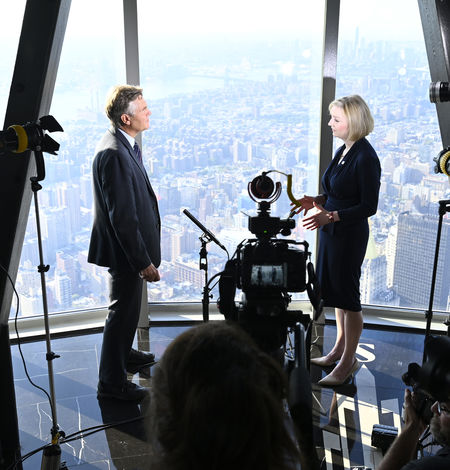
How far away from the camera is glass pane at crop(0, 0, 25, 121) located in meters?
3.15

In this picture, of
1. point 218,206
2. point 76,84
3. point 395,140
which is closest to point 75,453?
point 218,206

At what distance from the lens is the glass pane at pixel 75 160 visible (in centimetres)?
355

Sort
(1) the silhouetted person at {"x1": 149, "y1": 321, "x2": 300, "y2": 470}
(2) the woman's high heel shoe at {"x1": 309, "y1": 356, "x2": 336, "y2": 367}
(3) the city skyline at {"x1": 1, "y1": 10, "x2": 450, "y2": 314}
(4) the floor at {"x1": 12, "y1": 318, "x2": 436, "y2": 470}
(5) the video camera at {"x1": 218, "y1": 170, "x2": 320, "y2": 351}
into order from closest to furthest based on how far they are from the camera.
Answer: (1) the silhouetted person at {"x1": 149, "y1": 321, "x2": 300, "y2": 470}, (5) the video camera at {"x1": 218, "y1": 170, "x2": 320, "y2": 351}, (4) the floor at {"x1": 12, "y1": 318, "x2": 436, "y2": 470}, (2) the woman's high heel shoe at {"x1": 309, "y1": 356, "x2": 336, "y2": 367}, (3) the city skyline at {"x1": 1, "y1": 10, "x2": 450, "y2": 314}

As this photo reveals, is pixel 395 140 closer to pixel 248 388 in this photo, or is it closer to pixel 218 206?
pixel 218 206

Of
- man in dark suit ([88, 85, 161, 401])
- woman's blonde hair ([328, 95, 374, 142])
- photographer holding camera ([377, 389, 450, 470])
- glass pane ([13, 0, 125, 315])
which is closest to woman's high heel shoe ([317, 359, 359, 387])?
man in dark suit ([88, 85, 161, 401])

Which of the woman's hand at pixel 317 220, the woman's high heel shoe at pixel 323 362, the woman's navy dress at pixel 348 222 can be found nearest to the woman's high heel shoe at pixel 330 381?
the woman's high heel shoe at pixel 323 362

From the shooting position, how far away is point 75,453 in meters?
2.51

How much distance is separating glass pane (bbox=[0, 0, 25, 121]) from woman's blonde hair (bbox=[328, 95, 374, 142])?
1772 mm

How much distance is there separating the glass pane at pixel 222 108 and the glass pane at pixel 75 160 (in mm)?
245

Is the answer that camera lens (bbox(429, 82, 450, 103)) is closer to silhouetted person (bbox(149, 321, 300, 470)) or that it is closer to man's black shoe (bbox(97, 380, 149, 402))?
silhouetted person (bbox(149, 321, 300, 470))

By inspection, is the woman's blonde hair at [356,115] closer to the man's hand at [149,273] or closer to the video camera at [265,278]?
the video camera at [265,278]

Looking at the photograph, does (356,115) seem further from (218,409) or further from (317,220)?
(218,409)

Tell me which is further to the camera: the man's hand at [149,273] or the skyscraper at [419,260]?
the skyscraper at [419,260]

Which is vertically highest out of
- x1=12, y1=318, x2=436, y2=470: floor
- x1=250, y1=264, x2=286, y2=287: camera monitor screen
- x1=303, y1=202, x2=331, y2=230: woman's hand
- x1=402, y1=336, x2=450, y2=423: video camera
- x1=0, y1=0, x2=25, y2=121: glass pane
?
x1=0, y1=0, x2=25, y2=121: glass pane
